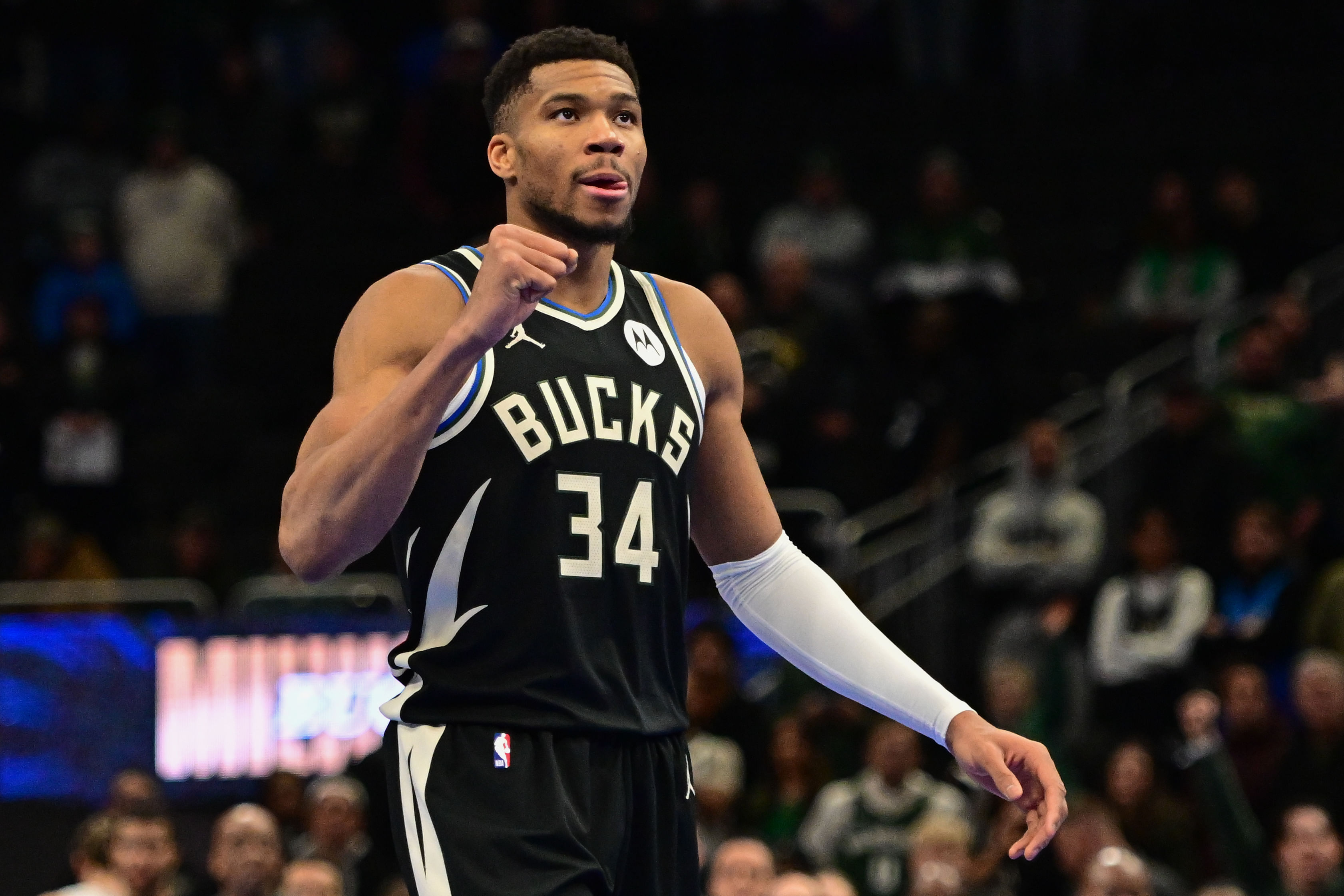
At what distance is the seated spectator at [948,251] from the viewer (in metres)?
14.2

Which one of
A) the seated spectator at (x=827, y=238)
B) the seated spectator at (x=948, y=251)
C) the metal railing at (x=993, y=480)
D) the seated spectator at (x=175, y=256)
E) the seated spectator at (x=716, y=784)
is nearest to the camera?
the seated spectator at (x=716, y=784)

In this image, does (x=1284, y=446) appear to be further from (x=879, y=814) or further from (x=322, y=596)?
(x=322, y=596)

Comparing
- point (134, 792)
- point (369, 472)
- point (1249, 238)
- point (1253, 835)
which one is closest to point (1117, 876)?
point (1253, 835)

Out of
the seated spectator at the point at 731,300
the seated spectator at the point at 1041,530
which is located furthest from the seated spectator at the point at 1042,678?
the seated spectator at the point at 731,300

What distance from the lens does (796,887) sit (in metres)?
9.32

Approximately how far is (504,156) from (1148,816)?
721 centimetres

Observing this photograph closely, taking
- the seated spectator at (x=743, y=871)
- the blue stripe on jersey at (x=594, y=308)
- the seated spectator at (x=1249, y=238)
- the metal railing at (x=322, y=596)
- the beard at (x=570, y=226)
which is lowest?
the seated spectator at (x=743, y=871)

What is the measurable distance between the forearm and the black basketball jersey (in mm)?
202

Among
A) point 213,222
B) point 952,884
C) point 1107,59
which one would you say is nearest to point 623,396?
point 952,884

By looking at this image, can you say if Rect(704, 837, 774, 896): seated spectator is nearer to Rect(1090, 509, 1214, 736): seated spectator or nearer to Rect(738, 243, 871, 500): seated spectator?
Rect(1090, 509, 1214, 736): seated spectator

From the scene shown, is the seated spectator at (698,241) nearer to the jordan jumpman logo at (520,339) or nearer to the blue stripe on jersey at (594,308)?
the blue stripe on jersey at (594,308)

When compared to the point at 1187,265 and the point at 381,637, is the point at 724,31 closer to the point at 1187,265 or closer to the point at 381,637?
the point at 1187,265

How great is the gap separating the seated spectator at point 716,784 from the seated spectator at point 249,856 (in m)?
2.26

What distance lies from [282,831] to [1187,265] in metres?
7.43
